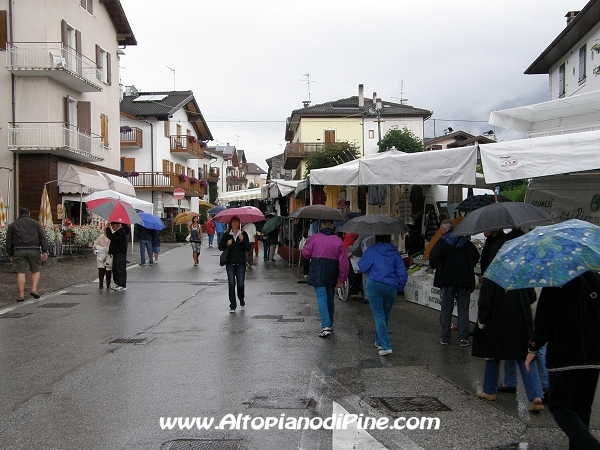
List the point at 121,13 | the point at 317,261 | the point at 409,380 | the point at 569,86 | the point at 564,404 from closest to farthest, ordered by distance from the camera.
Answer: the point at 564,404 → the point at 409,380 → the point at 317,261 → the point at 569,86 → the point at 121,13

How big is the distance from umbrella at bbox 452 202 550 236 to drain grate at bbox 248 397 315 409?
282 centimetres

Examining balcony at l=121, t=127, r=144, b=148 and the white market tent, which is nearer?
the white market tent

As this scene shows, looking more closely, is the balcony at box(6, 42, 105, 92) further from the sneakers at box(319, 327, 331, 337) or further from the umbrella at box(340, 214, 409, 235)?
the umbrella at box(340, 214, 409, 235)

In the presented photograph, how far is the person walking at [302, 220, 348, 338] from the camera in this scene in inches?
370

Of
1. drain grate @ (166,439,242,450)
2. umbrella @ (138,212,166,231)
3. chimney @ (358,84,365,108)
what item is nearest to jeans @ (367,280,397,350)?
drain grate @ (166,439,242,450)

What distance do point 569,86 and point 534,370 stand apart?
86.5 feet

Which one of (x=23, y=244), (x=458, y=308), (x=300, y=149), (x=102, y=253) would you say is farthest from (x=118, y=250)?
(x=300, y=149)

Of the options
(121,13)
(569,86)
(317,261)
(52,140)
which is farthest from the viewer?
(121,13)

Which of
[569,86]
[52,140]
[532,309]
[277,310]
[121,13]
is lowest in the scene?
[277,310]

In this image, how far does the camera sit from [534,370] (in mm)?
5949

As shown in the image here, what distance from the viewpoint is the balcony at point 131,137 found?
160 ft

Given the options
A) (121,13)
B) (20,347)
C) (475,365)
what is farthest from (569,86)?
(20,347)

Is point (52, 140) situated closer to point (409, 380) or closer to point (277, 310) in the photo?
point (277, 310)

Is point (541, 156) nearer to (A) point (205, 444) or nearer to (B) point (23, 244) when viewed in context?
(A) point (205, 444)
